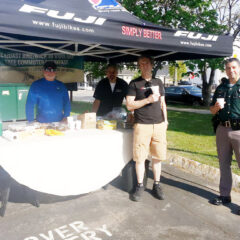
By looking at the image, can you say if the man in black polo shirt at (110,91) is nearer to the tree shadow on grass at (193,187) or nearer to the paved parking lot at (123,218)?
the paved parking lot at (123,218)

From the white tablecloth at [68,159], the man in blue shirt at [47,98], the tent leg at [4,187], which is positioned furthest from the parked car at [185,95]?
the tent leg at [4,187]

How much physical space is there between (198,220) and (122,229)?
0.90 metres

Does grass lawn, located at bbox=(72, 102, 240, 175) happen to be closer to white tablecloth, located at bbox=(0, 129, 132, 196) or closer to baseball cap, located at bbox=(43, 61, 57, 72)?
white tablecloth, located at bbox=(0, 129, 132, 196)

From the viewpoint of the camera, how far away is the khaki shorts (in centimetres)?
335

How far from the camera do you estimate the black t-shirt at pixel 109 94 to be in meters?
4.21

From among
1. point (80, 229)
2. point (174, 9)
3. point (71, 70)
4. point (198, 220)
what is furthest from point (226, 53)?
point (174, 9)

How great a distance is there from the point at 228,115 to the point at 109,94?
73.4 inches

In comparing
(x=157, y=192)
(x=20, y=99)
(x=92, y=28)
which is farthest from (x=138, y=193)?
(x=20, y=99)

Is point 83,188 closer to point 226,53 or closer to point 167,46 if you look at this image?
point 167,46

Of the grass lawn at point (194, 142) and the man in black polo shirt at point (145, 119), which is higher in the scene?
the man in black polo shirt at point (145, 119)

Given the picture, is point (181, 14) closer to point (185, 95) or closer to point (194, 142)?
point (185, 95)

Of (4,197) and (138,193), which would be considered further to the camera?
(138,193)

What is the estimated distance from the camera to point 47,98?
367 centimetres

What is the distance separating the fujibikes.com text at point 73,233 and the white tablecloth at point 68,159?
422 mm
